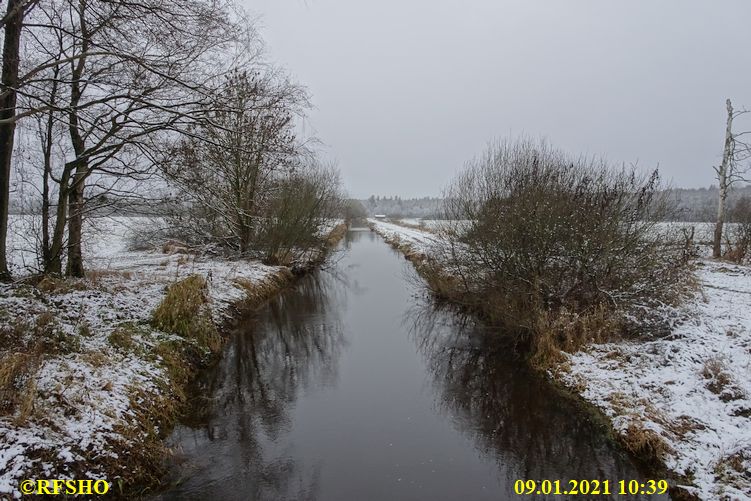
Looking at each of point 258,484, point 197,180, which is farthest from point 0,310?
point 258,484

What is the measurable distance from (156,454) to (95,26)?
5453mm

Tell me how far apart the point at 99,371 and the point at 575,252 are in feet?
26.2

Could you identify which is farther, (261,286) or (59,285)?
(261,286)

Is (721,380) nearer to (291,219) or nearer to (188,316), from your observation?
(188,316)

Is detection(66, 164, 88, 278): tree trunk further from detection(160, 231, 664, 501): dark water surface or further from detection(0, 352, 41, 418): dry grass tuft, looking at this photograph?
detection(0, 352, 41, 418): dry grass tuft

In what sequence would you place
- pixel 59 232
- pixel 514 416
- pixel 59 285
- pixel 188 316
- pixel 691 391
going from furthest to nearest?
pixel 59 232, pixel 188 316, pixel 59 285, pixel 514 416, pixel 691 391

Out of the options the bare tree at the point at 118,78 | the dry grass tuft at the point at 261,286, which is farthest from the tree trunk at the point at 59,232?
the dry grass tuft at the point at 261,286

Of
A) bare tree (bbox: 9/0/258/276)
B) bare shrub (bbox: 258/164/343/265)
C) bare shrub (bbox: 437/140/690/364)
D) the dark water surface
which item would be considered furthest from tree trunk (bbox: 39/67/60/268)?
bare shrub (bbox: 437/140/690/364)

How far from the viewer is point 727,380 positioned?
18.4 ft

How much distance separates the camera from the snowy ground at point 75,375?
3926 millimetres

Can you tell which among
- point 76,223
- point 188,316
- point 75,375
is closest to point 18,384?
point 75,375

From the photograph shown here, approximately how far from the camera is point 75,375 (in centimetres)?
498

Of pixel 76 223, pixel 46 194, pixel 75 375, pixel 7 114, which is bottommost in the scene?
pixel 75 375

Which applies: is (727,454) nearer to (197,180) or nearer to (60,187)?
(197,180)
